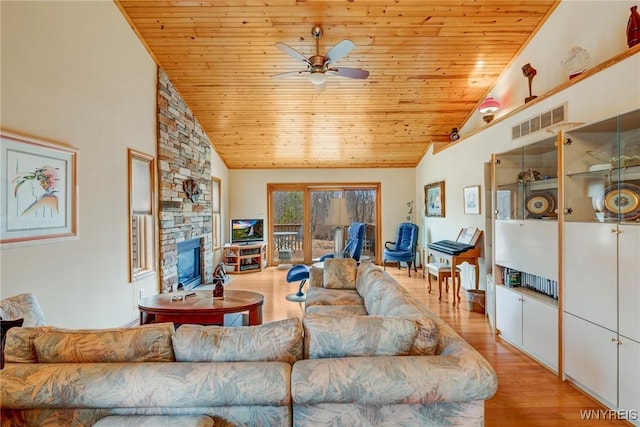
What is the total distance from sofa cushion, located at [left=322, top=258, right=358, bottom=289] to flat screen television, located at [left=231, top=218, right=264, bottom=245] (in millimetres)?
3846

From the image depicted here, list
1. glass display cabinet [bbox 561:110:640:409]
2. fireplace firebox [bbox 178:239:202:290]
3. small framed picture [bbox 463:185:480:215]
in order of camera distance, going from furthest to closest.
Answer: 1. fireplace firebox [bbox 178:239:202:290]
2. small framed picture [bbox 463:185:480:215]
3. glass display cabinet [bbox 561:110:640:409]

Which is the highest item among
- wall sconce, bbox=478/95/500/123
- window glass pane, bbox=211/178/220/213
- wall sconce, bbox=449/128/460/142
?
wall sconce, bbox=478/95/500/123

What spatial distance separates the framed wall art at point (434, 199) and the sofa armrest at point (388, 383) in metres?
4.99

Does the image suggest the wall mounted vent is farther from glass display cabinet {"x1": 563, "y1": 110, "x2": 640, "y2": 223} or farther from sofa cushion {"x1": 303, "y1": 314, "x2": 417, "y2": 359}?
sofa cushion {"x1": 303, "y1": 314, "x2": 417, "y2": 359}

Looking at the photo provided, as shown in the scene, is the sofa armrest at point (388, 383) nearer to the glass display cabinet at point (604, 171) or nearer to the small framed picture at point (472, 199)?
the glass display cabinet at point (604, 171)

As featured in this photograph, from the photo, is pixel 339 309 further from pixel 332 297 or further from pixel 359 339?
pixel 359 339

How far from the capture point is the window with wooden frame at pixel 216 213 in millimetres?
6855

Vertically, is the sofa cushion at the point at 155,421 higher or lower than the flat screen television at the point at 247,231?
lower

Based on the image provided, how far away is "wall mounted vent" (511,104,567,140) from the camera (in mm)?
2992

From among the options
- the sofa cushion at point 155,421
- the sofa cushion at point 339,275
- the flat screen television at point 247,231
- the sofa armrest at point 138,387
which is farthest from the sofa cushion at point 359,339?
the flat screen television at point 247,231

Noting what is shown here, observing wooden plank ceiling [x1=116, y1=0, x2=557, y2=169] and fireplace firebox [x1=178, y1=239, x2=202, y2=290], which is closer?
wooden plank ceiling [x1=116, y1=0, x2=557, y2=169]

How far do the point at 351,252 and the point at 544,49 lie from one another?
3814 mm

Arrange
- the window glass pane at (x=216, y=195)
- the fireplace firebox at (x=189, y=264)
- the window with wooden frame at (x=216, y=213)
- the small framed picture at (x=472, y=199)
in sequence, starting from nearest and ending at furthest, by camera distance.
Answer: the small framed picture at (x=472, y=199) < the fireplace firebox at (x=189, y=264) < the window with wooden frame at (x=216, y=213) < the window glass pane at (x=216, y=195)

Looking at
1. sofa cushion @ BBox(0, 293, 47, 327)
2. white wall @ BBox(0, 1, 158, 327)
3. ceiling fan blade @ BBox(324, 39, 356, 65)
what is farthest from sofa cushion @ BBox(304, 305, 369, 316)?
ceiling fan blade @ BBox(324, 39, 356, 65)
